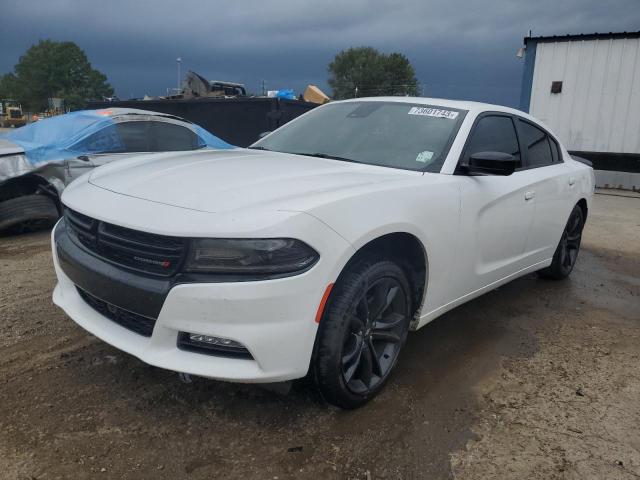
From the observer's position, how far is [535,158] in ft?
13.0

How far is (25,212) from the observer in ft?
18.9

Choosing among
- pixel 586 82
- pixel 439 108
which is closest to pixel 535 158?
pixel 439 108

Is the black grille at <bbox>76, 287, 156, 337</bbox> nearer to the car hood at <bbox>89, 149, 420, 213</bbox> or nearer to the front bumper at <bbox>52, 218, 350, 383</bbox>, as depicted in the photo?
the front bumper at <bbox>52, 218, 350, 383</bbox>

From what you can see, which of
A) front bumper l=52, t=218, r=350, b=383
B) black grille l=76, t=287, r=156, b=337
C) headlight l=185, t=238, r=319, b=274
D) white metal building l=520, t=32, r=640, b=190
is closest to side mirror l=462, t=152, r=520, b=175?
front bumper l=52, t=218, r=350, b=383

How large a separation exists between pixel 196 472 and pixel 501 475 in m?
1.25

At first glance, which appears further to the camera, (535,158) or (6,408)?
(535,158)

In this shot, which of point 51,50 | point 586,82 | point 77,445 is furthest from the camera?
point 51,50

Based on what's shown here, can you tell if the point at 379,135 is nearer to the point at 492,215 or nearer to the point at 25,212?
the point at 492,215

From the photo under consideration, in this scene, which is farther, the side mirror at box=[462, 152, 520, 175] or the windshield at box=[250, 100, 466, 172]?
the windshield at box=[250, 100, 466, 172]

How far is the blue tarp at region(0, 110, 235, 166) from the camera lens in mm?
5949

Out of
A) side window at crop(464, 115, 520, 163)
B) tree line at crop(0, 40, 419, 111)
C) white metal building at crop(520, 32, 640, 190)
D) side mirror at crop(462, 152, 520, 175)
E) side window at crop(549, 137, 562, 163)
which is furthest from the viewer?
tree line at crop(0, 40, 419, 111)

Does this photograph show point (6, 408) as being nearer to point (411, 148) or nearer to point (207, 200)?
point (207, 200)

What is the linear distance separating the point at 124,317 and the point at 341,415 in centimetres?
111

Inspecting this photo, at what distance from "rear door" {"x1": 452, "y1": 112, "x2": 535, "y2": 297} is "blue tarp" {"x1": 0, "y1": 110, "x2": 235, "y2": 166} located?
4792 mm
